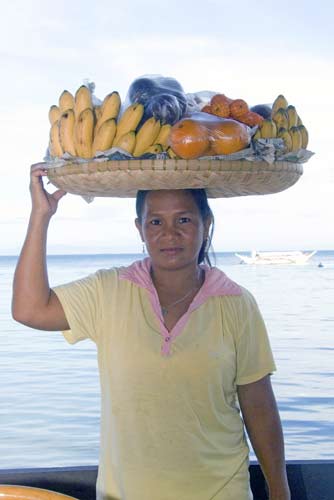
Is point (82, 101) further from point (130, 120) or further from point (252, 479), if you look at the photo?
point (252, 479)

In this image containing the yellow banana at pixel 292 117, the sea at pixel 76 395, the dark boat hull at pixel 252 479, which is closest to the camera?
the yellow banana at pixel 292 117

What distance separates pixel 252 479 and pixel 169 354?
1064 millimetres

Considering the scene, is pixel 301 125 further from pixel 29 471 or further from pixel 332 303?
Answer: pixel 332 303

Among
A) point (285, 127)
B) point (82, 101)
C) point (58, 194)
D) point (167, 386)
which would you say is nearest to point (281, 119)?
point (285, 127)

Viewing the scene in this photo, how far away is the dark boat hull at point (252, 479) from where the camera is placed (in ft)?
A: 9.70

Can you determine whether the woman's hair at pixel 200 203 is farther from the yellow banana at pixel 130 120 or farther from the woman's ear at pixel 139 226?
the yellow banana at pixel 130 120

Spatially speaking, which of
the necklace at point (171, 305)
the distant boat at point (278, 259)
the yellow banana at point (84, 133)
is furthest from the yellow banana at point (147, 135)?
the distant boat at point (278, 259)

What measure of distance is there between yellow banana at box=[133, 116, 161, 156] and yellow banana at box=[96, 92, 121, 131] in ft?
0.25

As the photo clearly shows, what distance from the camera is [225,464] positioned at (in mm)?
2100

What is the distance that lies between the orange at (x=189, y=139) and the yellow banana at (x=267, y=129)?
0.17m

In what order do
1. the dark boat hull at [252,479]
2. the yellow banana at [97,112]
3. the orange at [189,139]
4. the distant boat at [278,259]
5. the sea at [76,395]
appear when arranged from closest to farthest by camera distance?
1. the orange at [189,139]
2. the yellow banana at [97,112]
3. the dark boat hull at [252,479]
4. the sea at [76,395]
5. the distant boat at [278,259]

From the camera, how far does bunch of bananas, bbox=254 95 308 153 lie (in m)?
2.06

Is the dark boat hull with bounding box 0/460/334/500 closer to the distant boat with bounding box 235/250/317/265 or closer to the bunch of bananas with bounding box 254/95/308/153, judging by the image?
the bunch of bananas with bounding box 254/95/308/153

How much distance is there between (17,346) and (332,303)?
28.5 feet
